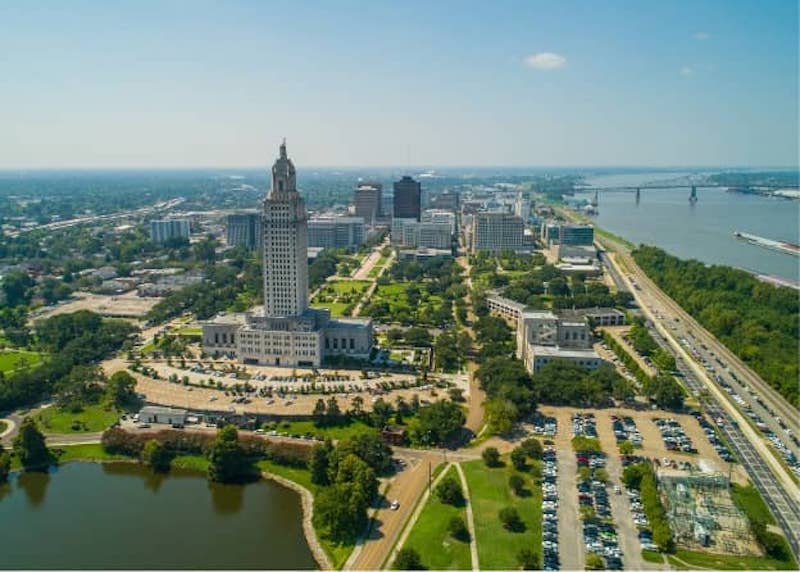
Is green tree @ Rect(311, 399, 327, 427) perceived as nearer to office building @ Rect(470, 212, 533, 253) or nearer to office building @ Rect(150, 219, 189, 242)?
office building @ Rect(470, 212, 533, 253)

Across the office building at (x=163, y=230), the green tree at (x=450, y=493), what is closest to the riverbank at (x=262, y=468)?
the green tree at (x=450, y=493)

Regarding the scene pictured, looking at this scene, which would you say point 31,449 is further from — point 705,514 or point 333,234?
point 333,234

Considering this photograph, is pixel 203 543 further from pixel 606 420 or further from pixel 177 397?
pixel 606 420

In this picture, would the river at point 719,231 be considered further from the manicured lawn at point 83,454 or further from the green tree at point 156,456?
the manicured lawn at point 83,454

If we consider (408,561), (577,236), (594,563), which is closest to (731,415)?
(594,563)

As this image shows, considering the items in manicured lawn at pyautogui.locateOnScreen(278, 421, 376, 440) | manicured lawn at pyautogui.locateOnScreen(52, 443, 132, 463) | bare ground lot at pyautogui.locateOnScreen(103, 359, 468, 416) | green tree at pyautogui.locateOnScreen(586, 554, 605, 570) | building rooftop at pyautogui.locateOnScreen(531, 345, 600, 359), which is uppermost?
building rooftop at pyautogui.locateOnScreen(531, 345, 600, 359)

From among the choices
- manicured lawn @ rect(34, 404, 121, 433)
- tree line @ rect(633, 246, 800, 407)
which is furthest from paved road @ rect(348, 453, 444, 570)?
tree line @ rect(633, 246, 800, 407)

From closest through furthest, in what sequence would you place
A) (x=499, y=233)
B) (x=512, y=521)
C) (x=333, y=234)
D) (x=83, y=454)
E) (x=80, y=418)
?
(x=512, y=521), (x=83, y=454), (x=80, y=418), (x=499, y=233), (x=333, y=234)
